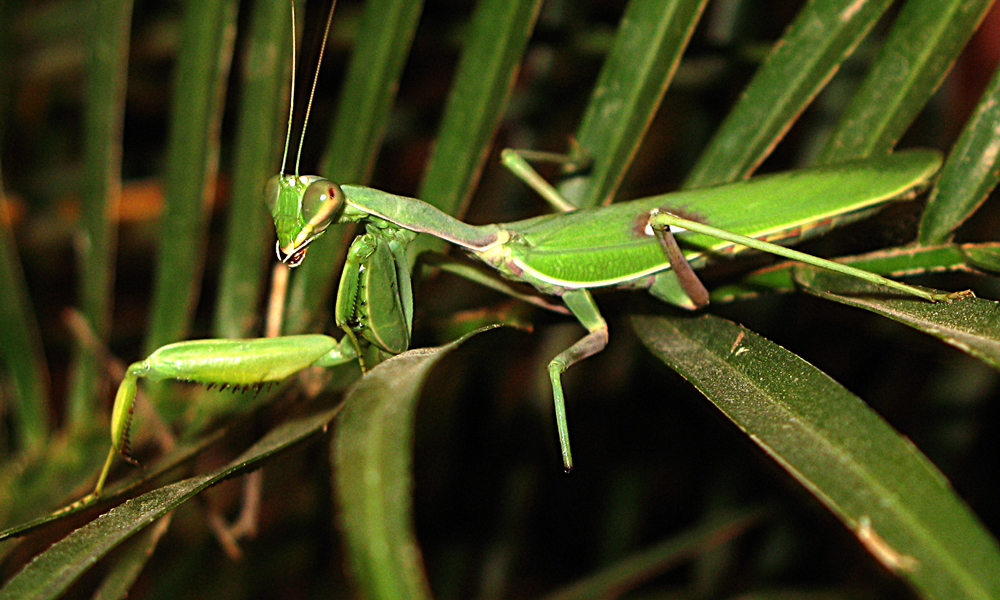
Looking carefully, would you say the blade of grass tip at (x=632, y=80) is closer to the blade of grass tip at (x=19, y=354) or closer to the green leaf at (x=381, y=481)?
the green leaf at (x=381, y=481)

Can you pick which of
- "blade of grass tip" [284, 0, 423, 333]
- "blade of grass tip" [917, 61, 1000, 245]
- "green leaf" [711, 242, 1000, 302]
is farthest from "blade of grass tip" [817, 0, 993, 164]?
"blade of grass tip" [284, 0, 423, 333]

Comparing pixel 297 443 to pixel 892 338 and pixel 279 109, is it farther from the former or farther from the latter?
pixel 892 338

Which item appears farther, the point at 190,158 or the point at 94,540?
the point at 190,158

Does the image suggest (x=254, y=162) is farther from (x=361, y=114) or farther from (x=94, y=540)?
(x=94, y=540)

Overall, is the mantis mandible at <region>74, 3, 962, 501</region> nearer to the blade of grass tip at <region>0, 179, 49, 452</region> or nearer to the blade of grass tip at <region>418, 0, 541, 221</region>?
the blade of grass tip at <region>418, 0, 541, 221</region>

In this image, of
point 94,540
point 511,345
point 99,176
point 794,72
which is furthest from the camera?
point 511,345

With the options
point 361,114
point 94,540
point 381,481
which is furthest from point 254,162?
point 381,481

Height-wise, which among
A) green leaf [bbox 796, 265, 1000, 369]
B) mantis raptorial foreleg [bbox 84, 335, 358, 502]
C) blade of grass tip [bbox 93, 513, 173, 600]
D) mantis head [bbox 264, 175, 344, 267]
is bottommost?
blade of grass tip [bbox 93, 513, 173, 600]
